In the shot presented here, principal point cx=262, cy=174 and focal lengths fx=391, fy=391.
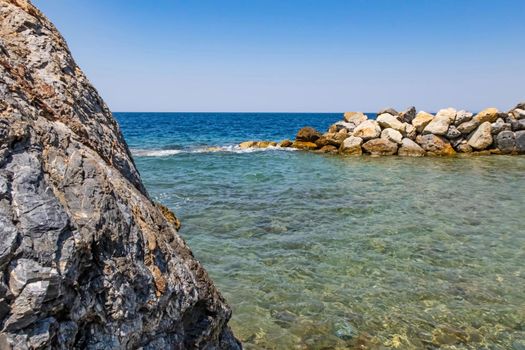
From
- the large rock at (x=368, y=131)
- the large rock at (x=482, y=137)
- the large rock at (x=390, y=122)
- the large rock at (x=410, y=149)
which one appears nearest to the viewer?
the large rock at (x=410, y=149)

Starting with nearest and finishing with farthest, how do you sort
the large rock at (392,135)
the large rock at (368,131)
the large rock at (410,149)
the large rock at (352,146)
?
the large rock at (410,149) < the large rock at (392,135) < the large rock at (352,146) < the large rock at (368,131)

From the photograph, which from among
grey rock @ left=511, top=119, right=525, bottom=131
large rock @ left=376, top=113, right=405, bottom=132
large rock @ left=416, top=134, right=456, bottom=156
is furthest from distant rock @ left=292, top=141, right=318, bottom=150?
grey rock @ left=511, top=119, right=525, bottom=131

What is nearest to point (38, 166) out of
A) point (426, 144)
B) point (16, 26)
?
point (16, 26)

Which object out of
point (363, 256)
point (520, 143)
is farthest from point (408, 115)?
point (363, 256)

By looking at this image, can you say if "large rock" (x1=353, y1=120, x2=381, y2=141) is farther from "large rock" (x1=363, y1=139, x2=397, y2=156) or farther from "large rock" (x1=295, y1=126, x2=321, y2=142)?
"large rock" (x1=295, y1=126, x2=321, y2=142)

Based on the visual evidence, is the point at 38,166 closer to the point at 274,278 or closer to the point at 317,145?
the point at 274,278

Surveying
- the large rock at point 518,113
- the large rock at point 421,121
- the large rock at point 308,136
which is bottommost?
the large rock at point 308,136

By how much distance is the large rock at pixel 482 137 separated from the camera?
28547 mm

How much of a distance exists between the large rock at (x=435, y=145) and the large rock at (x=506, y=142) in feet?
11.1

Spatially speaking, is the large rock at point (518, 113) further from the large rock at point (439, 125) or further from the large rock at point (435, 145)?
the large rock at point (435, 145)

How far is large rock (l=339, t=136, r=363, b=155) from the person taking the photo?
29881mm

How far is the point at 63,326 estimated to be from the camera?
7.28ft

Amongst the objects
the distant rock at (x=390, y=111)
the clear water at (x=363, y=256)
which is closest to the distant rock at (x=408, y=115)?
the distant rock at (x=390, y=111)

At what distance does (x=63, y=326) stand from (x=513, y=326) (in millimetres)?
6481
